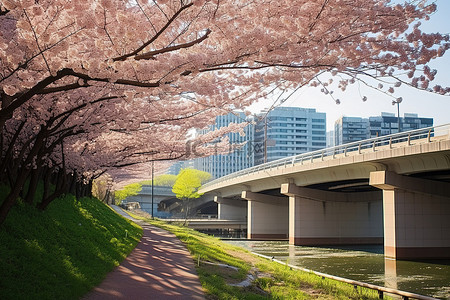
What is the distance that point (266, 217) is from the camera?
55.2m

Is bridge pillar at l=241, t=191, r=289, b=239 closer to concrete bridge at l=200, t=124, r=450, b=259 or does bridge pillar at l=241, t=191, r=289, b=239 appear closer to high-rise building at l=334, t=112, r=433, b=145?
concrete bridge at l=200, t=124, r=450, b=259

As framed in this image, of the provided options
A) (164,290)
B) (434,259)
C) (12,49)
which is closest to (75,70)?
(12,49)

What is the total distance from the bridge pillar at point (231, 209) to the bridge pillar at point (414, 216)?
46.1 metres

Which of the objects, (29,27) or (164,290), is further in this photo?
(164,290)

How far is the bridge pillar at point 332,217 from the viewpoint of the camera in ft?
139

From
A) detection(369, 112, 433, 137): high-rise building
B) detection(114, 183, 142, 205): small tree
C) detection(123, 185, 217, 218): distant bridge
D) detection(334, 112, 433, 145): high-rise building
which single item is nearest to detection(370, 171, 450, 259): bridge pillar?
detection(114, 183, 142, 205): small tree

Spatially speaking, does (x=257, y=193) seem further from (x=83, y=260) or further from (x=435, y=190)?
(x=83, y=260)

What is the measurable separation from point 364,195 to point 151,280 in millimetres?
37653

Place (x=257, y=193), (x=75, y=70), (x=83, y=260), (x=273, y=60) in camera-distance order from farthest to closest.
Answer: (x=257, y=193) < (x=83, y=260) < (x=273, y=60) < (x=75, y=70)

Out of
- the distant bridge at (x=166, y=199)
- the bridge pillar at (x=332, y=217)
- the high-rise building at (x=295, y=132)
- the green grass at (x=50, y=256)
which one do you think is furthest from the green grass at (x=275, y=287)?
the high-rise building at (x=295, y=132)

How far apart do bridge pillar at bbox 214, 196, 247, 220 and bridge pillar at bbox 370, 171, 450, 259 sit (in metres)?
46.1

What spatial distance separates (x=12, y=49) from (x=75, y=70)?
1171 mm

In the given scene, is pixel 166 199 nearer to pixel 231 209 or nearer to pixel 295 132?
pixel 231 209

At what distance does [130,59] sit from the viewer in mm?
6031
